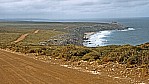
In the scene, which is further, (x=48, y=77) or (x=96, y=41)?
(x=96, y=41)

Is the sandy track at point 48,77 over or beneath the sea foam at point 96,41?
over

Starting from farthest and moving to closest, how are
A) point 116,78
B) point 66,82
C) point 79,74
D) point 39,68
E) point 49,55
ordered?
point 49,55, point 39,68, point 79,74, point 116,78, point 66,82

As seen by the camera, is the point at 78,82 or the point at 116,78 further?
the point at 116,78

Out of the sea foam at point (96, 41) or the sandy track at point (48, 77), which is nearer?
the sandy track at point (48, 77)

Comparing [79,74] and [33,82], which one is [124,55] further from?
[33,82]

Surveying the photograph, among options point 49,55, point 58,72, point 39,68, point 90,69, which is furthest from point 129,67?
point 49,55

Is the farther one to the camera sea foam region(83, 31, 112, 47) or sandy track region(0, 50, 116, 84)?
sea foam region(83, 31, 112, 47)

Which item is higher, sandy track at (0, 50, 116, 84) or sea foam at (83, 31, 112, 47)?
sandy track at (0, 50, 116, 84)

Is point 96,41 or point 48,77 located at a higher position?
point 48,77

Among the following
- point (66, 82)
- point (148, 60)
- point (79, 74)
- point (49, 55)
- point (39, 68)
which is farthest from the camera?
point (49, 55)

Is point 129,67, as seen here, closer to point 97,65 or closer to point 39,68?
point 97,65
